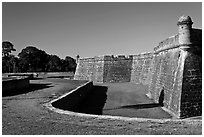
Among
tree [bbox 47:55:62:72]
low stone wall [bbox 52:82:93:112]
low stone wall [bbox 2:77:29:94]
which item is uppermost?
tree [bbox 47:55:62:72]

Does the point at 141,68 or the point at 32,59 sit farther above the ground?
the point at 32,59

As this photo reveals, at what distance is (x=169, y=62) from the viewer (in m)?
12.0

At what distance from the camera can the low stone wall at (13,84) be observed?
10.5 metres

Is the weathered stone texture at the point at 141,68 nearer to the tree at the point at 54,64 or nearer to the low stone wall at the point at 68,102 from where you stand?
the low stone wall at the point at 68,102

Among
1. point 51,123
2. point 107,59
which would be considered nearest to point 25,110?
point 51,123

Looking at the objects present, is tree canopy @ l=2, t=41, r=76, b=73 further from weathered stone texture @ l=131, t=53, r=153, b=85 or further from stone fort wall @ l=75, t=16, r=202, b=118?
Answer: stone fort wall @ l=75, t=16, r=202, b=118

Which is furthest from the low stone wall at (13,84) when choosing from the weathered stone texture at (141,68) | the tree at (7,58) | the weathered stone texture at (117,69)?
the tree at (7,58)

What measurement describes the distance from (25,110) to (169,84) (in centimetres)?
719

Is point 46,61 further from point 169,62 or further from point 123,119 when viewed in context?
point 123,119

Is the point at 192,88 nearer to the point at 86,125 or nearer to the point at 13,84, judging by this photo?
the point at 86,125

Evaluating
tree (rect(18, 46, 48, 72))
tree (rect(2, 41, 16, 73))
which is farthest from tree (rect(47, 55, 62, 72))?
tree (rect(2, 41, 16, 73))

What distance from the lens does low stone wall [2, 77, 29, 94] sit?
34.4ft

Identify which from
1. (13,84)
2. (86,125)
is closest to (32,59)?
(13,84)

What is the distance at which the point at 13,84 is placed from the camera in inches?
455
